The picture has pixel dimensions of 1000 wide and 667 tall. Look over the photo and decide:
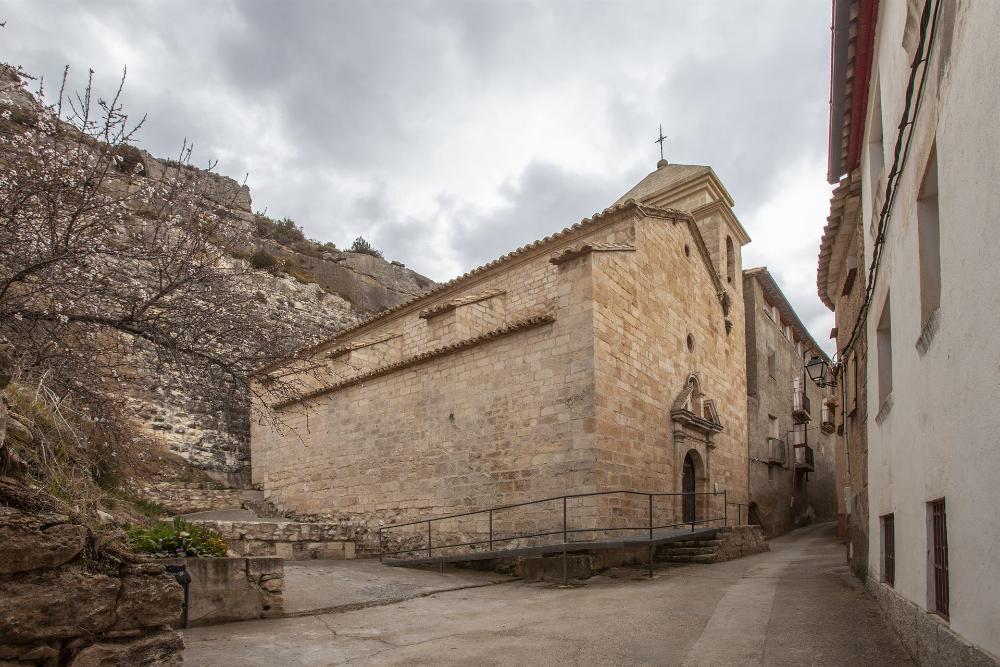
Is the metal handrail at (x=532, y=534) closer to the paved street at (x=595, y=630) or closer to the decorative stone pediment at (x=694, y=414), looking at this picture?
the paved street at (x=595, y=630)

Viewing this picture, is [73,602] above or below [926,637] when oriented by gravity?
above

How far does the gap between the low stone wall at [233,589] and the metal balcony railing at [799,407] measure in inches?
897

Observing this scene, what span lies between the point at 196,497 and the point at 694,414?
40.3 ft

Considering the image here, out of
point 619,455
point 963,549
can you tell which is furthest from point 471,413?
point 963,549

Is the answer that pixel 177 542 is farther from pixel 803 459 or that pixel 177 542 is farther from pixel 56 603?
pixel 803 459

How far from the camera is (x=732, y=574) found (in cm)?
1062

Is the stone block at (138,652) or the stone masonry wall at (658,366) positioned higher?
the stone masonry wall at (658,366)

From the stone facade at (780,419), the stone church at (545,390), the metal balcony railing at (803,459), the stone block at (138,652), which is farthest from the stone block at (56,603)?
the metal balcony railing at (803,459)

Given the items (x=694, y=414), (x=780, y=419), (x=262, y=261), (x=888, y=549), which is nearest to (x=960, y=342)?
(x=888, y=549)

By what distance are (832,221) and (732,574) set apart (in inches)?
239

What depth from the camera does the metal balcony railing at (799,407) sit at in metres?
25.5

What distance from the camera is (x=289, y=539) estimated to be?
449 inches

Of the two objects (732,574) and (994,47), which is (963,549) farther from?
(732,574)

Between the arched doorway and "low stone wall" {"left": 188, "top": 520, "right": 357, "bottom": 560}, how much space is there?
275 inches
